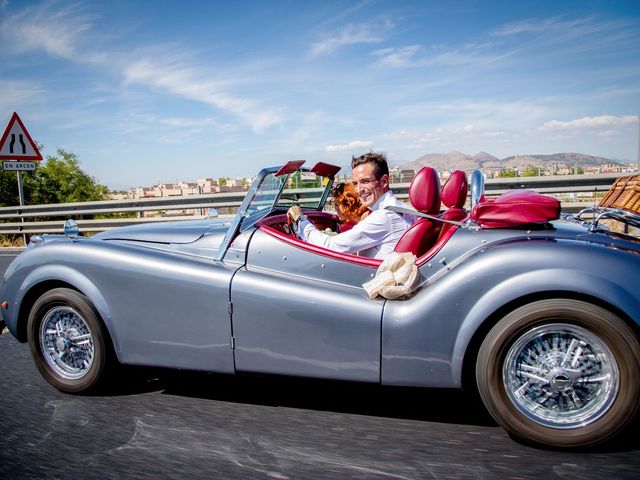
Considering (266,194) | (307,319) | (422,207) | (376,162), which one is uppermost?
(376,162)

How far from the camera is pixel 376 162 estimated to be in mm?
3361

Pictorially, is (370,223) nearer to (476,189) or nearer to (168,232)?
(476,189)

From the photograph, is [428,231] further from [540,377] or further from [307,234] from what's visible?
[540,377]

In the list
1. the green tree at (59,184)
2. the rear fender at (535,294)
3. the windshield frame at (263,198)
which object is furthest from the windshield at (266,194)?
the green tree at (59,184)

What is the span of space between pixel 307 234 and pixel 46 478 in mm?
1789

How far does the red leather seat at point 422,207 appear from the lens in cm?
284

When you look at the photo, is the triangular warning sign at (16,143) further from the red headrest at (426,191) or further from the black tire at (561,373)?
the black tire at (561,373)

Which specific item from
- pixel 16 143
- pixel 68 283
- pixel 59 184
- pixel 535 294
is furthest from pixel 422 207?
pixel 59 184

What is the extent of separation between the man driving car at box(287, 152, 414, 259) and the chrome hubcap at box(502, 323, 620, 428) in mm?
1022

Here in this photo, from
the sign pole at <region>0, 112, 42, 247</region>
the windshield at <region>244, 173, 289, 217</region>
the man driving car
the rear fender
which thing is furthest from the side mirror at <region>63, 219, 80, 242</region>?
the sign pole at <region>0, 112, 42, 247</region>

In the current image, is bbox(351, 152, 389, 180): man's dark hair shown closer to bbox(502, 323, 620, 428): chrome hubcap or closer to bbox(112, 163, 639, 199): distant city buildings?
bbox(112, 163, 639, 199): distant city buildings

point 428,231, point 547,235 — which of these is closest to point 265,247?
point 428,231

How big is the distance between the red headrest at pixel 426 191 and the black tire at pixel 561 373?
773mm

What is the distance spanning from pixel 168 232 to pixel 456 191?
1909mm
